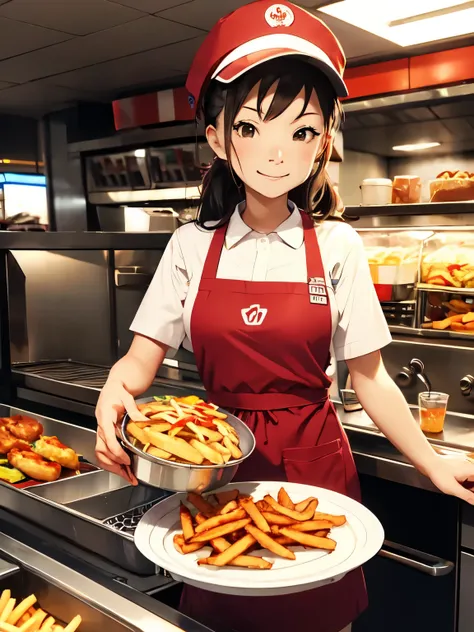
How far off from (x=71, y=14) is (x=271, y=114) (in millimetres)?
3307

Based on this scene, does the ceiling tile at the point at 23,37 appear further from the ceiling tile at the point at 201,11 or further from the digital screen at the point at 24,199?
the digital screen at the point at 24,199

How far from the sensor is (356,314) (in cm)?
141

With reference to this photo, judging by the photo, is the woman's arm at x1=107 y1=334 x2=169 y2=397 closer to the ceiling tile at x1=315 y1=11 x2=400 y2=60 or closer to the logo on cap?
the logo on cap

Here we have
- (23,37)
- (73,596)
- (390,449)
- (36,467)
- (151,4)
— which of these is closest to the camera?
(73,596)

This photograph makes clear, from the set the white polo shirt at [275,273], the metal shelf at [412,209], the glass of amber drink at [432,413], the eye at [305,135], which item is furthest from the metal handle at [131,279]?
the eye at [305,135]

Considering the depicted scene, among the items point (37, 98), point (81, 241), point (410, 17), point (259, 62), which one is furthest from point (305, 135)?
point (37, 98)

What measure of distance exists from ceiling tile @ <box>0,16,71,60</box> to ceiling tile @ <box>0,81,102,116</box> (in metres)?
1.09

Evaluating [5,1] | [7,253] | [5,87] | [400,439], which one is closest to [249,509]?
[400,439]

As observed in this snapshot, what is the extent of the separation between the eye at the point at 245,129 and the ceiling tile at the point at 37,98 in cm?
516

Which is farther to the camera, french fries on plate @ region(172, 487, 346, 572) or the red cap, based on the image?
the red cap

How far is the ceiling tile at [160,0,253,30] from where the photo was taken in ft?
12.7

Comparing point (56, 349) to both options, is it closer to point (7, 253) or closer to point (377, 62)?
point (7, 253)

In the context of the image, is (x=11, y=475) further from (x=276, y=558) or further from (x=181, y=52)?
(x=181, y=52)

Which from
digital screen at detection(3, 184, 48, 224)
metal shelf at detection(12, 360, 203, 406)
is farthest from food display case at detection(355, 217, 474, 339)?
digital screen at detection(3, 184, 48, 224)
